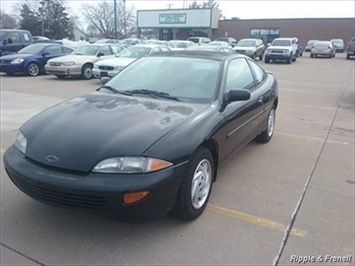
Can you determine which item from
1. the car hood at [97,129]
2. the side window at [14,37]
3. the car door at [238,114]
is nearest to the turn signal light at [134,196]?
the car hood at [97,129]

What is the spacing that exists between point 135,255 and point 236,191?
1.57 m

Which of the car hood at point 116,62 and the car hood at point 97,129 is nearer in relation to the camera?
the car hood at point 97,129

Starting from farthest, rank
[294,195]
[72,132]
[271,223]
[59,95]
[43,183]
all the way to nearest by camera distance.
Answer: [59,95] < [294,195] < [271,223] < [72,132] < [43,183]

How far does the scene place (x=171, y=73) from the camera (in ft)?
13.7

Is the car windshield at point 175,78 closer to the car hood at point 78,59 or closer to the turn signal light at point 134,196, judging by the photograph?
the turn signal light at point 134,196

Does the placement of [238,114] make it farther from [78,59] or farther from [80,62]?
[78,59]

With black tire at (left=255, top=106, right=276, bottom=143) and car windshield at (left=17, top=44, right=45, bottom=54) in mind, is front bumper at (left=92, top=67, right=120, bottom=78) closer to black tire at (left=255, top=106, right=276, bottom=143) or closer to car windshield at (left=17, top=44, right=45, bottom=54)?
car windshield at (left=17, top=44, right=45, bottom=54)

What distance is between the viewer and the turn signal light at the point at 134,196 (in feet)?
8.53

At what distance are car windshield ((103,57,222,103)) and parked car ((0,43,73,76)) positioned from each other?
1189 cm

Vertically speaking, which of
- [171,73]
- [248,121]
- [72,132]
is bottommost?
[248,121]

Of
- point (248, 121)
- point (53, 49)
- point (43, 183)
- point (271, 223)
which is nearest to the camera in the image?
point (43, 183)

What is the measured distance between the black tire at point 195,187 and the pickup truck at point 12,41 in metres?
17.5

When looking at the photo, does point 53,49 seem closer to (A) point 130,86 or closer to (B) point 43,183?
(A) point 130,86

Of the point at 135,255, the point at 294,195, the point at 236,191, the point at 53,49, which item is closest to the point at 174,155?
the point at 135,255
